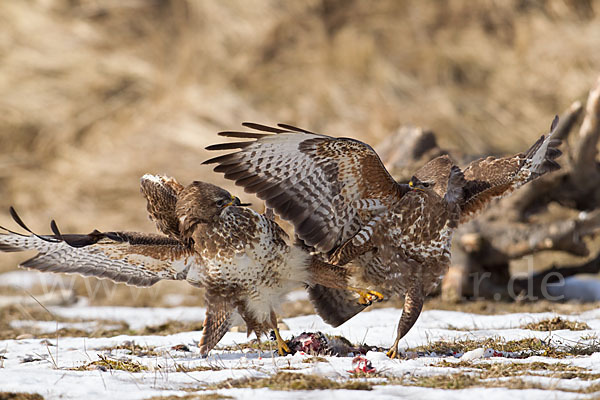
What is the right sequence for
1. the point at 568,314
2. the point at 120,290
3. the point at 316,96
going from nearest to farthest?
the point at 568,314 < the point at 120,290 < the point at 316,96

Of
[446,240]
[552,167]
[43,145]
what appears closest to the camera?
[446,240]

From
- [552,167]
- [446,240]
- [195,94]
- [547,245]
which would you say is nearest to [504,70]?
[195,94]

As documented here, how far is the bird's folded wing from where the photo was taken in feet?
15.7

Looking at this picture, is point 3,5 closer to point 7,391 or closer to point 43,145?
point 43,145

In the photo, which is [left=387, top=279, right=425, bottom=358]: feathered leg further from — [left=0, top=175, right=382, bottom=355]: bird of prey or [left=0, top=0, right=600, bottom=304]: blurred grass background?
[left=0, top=0, right=600, bottom=304]: blurred grass background

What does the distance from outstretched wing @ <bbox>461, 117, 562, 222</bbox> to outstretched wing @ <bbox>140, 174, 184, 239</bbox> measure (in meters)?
2.14

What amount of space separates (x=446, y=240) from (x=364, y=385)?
1.73m

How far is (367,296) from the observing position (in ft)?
16.3

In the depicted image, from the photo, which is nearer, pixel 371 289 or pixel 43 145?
pixel 371 289

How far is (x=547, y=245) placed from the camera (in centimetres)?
838

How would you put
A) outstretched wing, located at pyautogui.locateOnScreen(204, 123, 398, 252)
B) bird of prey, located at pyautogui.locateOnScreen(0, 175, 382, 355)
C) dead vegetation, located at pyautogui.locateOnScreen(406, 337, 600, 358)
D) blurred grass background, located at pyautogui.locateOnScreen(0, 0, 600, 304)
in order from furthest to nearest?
1. blurred grass background, located at pyautogui.locateOnScreen(0, 0, 600, 304)
2. bird of prey, located at pyautogui.locateOnScreen(0, 175, 382, 355)
3. outstretched wing, located at pyautogui.locateOnScreen(204, 123, 398, 252)
4. dead vegetation, located at pyautogui.locateOnScreen(406, 337, 600, 358)

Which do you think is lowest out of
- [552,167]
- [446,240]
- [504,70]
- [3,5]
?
[446,240]

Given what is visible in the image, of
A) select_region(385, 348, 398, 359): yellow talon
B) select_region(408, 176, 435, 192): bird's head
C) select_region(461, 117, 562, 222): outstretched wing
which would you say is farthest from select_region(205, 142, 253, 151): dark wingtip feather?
select_region(461, 117, 562, 222): outstretched wing

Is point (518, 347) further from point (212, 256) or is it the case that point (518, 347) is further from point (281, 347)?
point (212, 256)
